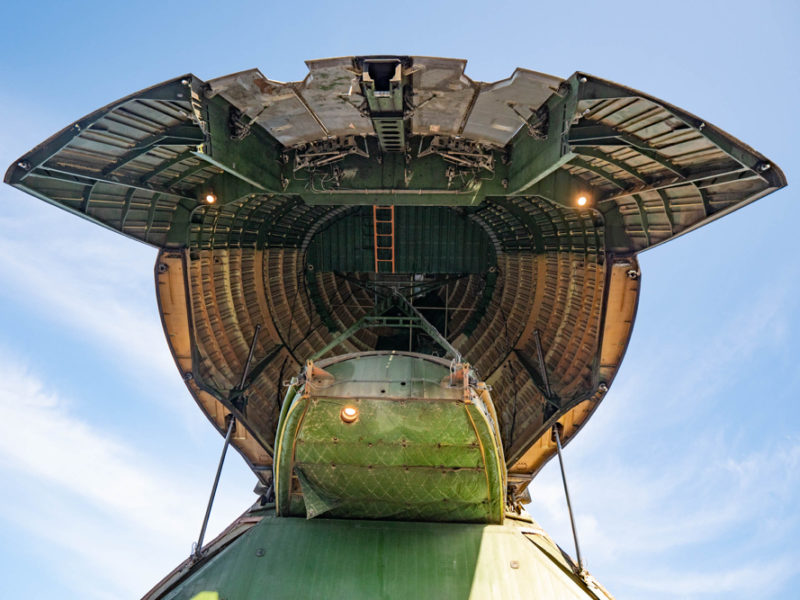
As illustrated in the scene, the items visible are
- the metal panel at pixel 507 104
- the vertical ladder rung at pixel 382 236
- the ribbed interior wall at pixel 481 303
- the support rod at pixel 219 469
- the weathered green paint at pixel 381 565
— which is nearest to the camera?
the weathered green paint at pixel 381 565

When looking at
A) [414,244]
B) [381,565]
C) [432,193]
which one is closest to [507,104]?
[432,193]

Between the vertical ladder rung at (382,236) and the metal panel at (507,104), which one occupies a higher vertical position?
the metal panel at (507,104)

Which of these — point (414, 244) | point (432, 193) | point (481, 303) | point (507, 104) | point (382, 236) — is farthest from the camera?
point (481, 303)

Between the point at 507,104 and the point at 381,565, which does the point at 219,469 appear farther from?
the point at 507,104

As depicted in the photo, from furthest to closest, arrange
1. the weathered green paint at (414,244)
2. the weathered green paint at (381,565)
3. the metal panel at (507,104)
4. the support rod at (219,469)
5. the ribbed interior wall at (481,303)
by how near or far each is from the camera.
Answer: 1. the weathered green paint at (414,244)
2. the ribbed interior wall at (481,303)
3. the support rod at (219,469)
4. the metal panel at (507,104)
5. the weathered green paint at (381,565)

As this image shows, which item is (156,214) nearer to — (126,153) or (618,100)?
(126,153)

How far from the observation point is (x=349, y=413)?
8938 mm

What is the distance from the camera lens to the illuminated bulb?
8930 mm

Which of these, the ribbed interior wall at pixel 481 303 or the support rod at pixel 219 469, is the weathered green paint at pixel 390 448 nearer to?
the support rod at pixel 219 469

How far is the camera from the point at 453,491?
31.5ft

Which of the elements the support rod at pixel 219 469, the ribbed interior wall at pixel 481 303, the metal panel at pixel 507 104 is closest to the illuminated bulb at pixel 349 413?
the support rod at pixel 219 469

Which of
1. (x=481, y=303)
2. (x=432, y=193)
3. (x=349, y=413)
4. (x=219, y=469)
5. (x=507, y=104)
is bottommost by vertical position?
(x=219, y=469)

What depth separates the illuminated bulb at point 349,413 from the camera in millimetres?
8930

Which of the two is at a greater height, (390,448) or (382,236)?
(382,236)
